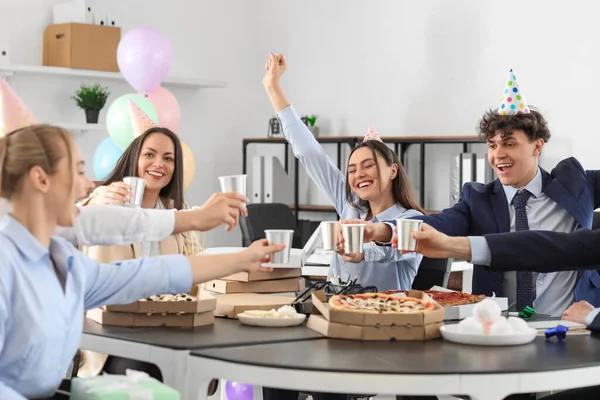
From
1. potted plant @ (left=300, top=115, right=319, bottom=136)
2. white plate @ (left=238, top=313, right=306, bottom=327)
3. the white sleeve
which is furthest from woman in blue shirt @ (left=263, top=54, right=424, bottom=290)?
potted plant @ (left=300, top=115, right=319, bottom=136)

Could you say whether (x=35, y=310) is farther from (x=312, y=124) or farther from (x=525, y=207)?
(x=312, y=124)

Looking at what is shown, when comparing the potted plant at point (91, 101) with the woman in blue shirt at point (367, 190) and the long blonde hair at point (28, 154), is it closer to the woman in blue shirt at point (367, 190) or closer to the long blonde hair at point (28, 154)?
the woman in blue shirt at point (367, 190)

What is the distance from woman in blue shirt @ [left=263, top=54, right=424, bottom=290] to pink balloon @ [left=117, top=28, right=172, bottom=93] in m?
2.22

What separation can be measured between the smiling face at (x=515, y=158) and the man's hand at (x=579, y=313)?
2.26ft

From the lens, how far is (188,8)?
6957 millimetres

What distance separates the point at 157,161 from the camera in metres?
3.24

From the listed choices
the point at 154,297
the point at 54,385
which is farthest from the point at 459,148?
the point at 54,385

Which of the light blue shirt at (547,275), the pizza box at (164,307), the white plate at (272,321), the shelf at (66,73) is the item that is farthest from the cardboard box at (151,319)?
the shelf at (66,73)

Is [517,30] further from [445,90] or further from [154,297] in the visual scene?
[154,297]

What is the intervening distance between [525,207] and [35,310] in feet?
6.02

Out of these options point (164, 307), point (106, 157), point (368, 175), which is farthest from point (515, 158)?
point (106, 157)

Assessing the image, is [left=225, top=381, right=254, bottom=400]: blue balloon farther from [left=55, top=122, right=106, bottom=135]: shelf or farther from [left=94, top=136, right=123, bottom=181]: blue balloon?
[left=55, top=122, right=106, bottom=135]: shelf

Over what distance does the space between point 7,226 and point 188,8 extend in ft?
17.9

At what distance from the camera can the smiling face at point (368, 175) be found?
3.33 meters
